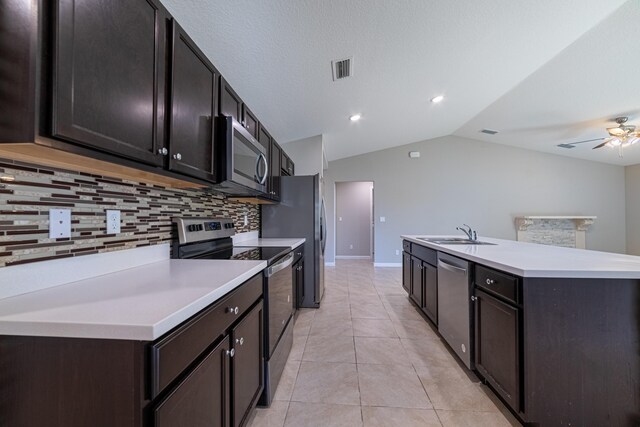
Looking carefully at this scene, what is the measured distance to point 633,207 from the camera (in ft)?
18.4

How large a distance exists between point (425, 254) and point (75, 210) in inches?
106

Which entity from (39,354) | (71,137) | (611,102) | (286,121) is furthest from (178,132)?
(611,102)

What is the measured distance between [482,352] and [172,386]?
1.79 m

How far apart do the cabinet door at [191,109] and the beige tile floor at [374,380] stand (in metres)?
1.44

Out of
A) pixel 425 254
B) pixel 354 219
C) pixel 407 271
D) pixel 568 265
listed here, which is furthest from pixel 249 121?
pixel 354 219

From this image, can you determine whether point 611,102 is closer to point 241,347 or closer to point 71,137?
point 241,347

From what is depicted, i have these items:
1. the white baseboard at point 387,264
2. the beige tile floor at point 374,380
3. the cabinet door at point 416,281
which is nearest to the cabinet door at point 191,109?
→ the beige tile floor at point 374,380

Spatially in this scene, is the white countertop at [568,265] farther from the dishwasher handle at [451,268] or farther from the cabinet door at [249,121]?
the cabinet door at [249,121]

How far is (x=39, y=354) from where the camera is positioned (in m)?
0.61

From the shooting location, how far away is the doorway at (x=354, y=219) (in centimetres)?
719

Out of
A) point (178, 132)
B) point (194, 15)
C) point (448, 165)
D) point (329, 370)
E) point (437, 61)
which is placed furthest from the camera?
point (448, 165)

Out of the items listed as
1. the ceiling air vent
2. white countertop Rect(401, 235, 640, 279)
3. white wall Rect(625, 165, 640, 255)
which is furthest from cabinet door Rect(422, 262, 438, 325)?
white wall Rect(625, 165, 640, 255)

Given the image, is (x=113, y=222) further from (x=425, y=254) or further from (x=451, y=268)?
(x=425, y=254)

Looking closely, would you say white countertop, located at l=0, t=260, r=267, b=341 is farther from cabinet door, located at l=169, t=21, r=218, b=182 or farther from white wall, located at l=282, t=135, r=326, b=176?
white wall, located at l=282, t=135, r=326, b=176
